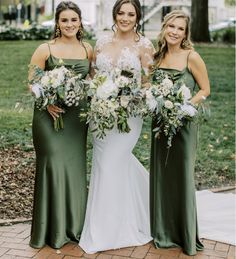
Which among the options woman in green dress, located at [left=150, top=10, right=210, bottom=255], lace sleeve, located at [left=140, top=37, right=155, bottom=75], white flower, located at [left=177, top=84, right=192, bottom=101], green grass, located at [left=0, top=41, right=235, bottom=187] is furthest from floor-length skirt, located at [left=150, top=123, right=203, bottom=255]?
green grass, located at [left=0, top=41, right=235, bottom=187]

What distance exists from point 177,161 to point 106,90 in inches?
39.6

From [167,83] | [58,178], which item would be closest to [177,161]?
[167,83]

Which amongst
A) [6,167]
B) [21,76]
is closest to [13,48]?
[21,76]

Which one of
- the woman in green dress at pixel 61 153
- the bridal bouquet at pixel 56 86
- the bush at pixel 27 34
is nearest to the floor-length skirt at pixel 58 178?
the woman in green dress at pixel 61 153

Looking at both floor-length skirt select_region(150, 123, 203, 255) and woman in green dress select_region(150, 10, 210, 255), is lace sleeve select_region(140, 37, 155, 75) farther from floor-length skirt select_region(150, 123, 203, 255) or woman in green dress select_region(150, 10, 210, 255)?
floor-length skirt select_region(150, 123, 203, 255)

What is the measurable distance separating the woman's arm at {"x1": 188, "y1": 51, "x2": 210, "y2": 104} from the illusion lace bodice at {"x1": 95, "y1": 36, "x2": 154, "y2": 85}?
42 centimetres

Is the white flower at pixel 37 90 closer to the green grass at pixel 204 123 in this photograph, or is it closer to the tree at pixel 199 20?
the green grass at pixel 204 123

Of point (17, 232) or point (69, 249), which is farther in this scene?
point (17, 232)

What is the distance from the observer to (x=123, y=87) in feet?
16.0

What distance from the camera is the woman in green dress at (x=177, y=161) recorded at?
5.04m

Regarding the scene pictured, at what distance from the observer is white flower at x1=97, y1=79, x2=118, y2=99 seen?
15.8 feet

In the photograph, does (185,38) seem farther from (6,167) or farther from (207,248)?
(6,167)

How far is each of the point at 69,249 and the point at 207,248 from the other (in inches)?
52.2

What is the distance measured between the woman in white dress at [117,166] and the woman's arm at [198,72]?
429 millimetres
